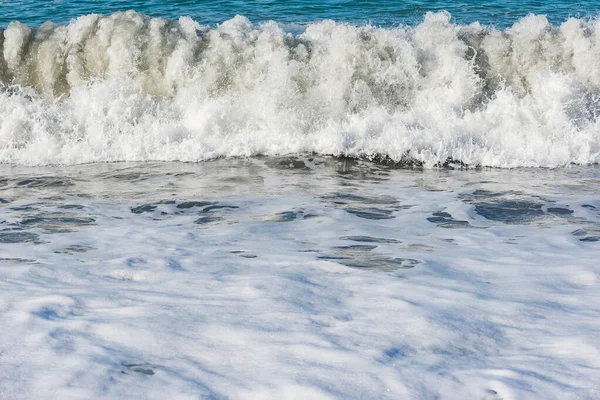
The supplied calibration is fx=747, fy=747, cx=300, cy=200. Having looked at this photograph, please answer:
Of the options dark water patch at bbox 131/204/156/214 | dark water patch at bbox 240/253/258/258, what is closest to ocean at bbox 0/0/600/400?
dark water patch at bbox 240/253/258/258

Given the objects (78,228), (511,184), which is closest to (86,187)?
(78,228)

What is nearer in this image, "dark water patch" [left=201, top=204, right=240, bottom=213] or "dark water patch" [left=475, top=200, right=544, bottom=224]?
"dark water patch" [left=475, top=200, right=544, bottom=224]

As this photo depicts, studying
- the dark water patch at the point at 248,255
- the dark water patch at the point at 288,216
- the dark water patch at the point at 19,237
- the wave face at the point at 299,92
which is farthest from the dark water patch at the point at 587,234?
the dark water patch at the point at 19,237

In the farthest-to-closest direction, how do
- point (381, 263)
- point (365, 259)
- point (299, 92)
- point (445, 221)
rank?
point (299, 92) < point (445, 221) < point (365, 259) < point (381, 263)

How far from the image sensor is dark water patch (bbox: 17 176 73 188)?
23.0 feet

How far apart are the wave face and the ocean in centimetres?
3

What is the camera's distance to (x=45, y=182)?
280 inches

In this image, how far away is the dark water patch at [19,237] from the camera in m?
4.85

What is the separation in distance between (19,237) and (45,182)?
2.26m

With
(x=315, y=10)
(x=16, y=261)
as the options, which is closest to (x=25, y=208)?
(x=16, y=261)

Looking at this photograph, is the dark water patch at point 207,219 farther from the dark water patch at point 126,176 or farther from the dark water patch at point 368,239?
the dark water patch at point 126,176

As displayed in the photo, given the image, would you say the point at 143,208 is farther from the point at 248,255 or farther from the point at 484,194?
the point at 484,194

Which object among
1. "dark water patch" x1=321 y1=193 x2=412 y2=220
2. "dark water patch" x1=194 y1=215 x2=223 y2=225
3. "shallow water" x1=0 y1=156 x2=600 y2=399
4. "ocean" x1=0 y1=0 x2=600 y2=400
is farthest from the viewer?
"dark water patch" x1=321 y1=193 x2=412 y2=220

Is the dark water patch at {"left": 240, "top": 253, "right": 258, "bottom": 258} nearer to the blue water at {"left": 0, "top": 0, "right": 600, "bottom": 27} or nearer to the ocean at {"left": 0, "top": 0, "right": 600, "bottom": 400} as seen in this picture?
the ocean at {"left": 0, "top": 0, "right": 600, "bottom": 400}
